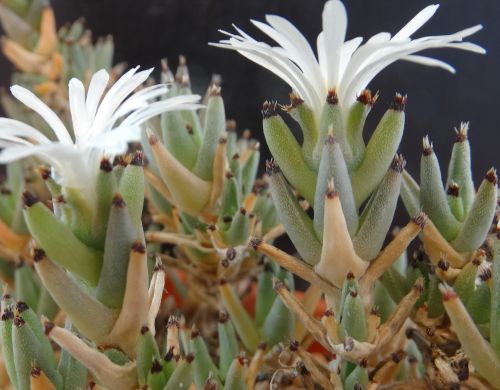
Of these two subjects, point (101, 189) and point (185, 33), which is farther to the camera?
point (185, 33)

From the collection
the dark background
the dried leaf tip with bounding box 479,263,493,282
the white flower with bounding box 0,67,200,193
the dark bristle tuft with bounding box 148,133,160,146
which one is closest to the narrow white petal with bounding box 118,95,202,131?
the white flower with bounding box 0,67,200,193

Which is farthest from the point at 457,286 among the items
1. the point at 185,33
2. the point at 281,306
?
the point at 185,33

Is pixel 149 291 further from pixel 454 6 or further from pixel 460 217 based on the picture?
pixel 454 6

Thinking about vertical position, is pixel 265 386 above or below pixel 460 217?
below

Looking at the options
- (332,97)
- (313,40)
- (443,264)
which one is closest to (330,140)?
(332,97)

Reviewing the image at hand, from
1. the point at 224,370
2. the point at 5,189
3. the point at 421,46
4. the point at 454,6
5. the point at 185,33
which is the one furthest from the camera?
the point at 185,33

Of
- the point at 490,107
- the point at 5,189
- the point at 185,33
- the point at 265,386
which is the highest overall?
the point at 185,33
